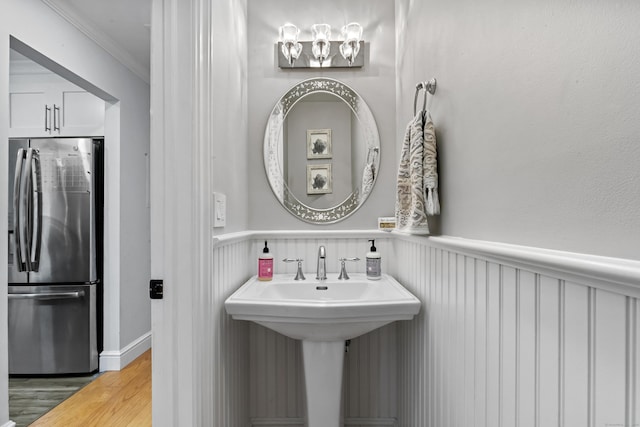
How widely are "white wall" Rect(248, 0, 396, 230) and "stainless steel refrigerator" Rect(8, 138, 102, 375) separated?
1531mm

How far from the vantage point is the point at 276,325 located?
1.32 m

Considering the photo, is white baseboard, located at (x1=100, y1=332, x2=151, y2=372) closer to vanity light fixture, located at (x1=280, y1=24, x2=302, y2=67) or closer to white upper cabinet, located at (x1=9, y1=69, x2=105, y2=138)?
white upper cabinet, located at (x1=9, y1=69, x2=105, y2=138)

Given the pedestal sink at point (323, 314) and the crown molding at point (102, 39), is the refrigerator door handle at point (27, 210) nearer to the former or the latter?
the crown molding at point (102, 39)

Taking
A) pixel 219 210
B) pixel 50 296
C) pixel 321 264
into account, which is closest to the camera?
pixel 219 210

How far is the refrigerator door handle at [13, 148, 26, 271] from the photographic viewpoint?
7.98ft

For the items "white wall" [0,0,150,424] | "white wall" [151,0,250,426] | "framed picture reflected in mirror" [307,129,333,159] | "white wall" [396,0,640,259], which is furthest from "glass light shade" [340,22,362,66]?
"white wall" [0,0,150,424]

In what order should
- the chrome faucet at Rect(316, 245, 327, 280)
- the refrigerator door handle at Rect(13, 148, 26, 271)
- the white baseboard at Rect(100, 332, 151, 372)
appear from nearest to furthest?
the chrome faucet at Rect(316, 245, 327, 280) < the refrigerator door handle at Rect(13, 148, 26, 271) < the white baseboard at Rect(100, 332, 151, 372)

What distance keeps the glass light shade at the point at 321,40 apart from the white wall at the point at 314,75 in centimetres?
8

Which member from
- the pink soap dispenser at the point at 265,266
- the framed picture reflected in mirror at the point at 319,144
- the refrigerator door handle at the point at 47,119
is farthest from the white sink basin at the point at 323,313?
the refrigerator door handle at the point at 47,119

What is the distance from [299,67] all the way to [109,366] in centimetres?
252

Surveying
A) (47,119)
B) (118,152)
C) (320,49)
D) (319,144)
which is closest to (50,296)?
(118,152)

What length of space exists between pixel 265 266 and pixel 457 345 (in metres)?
0.97

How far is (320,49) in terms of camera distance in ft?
6.05

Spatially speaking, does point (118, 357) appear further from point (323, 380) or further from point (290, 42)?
point (290, 42)
